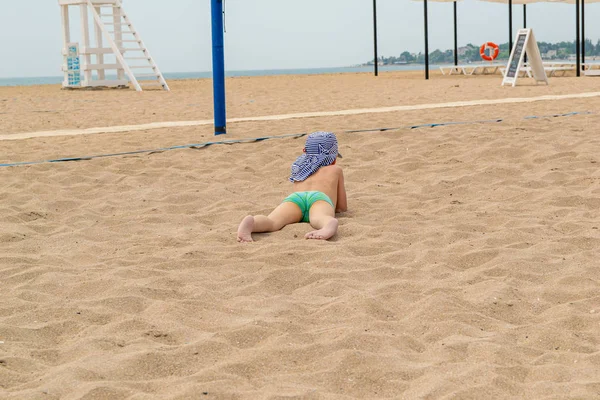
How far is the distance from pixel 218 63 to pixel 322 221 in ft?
15.0

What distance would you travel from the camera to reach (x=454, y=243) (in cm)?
398

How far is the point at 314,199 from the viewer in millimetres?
4441

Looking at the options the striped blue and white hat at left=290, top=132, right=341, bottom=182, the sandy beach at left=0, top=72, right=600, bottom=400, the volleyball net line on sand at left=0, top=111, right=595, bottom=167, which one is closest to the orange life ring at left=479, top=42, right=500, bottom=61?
the volleyball net line on sand at left=0, top=111, right=595, bottom=167

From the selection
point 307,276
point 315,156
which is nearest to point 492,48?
point 315,156

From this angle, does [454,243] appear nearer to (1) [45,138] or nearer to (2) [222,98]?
(2) [222,98]

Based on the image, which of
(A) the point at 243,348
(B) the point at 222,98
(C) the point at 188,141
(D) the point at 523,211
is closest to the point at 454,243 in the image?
(D) the point at 523,211

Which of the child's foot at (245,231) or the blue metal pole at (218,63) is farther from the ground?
the blue metal pole at (218,63)

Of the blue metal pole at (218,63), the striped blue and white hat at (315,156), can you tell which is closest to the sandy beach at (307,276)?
the striped blue and white hat at (315,156)

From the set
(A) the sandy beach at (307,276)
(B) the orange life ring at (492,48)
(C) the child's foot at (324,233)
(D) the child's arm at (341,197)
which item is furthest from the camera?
(B) the orange life ring at (492,48)

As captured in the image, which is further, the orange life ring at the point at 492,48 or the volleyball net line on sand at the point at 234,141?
the orange life ring at the point at 492,48

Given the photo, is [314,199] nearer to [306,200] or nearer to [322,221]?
[306,200]

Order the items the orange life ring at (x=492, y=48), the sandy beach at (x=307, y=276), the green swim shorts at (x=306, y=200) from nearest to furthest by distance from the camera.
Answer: the sandy beach at (x=307, y=276), the green swim shorts at (x=306, y=200), the orange life ring at (x=492, y=48)

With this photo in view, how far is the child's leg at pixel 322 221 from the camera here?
407 cm

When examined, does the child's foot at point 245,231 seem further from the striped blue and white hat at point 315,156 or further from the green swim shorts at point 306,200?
the striped blue and white hat at point 315,156
